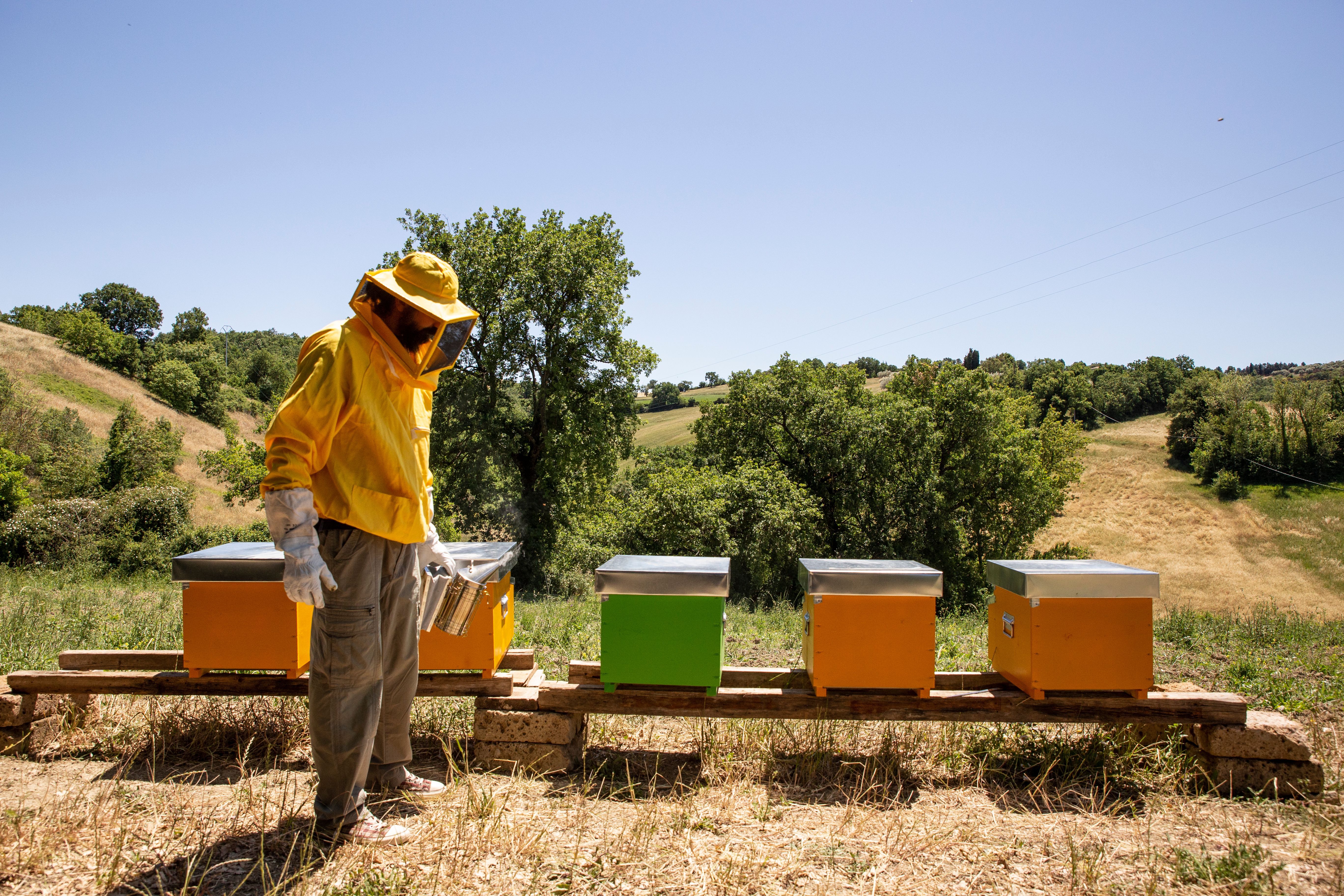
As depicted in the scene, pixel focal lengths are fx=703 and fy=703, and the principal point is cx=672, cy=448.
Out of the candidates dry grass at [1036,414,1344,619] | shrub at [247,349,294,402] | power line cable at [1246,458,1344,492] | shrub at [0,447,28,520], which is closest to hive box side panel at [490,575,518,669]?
shrub at [0,447,28,520]

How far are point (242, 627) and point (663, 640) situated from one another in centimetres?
206

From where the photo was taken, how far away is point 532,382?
20.9 meters

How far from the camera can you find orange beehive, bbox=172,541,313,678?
133 inches

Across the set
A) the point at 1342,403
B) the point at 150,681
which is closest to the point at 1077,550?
the point at 1342,403

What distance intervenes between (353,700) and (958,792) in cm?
281

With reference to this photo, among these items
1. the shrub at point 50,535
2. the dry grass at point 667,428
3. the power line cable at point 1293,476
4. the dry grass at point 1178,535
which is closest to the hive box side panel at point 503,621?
the shrub at point 50,535

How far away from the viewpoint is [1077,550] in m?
34.0

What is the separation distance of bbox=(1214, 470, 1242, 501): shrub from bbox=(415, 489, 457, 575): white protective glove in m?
55.1

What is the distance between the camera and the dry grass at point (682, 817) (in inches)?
97.1

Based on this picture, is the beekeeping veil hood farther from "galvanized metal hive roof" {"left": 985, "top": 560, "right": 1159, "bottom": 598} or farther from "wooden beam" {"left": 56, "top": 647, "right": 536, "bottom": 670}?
"galvanized metal hive roof" {"left": 985, "top": 560, "right": 1159, "bottom": 598}

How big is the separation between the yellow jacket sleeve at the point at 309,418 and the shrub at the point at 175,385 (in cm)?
5918

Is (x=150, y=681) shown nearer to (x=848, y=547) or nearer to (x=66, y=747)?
(x=66, y=747)

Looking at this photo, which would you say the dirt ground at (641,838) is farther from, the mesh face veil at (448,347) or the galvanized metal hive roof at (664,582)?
the mesh face veil at (448,347)

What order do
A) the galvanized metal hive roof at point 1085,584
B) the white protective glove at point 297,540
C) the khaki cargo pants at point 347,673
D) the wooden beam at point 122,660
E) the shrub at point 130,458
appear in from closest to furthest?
the white protective glove at point 297,540 → the khaki cargo pants at point 347,673 → the galvanized metal hive roof at point 1085,584 → the wooden beam at point 122,660 → the shrub at point 130,458
